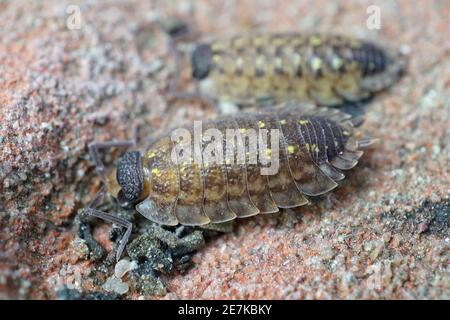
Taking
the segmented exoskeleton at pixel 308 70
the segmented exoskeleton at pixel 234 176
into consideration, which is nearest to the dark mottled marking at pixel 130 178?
the segmented exoskeleton at pixel 234 176

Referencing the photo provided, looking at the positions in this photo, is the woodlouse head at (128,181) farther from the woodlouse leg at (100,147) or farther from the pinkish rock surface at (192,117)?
the pinkish rock surface at (192,117)

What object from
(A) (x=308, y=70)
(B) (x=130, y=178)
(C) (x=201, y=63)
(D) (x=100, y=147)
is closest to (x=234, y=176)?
(B) (x=130, y=178)

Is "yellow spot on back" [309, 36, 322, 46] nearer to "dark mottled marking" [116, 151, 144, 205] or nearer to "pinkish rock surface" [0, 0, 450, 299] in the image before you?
"pinkish rock surface" [0, 0, 450, 299]

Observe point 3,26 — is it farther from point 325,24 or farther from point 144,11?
point 325,24

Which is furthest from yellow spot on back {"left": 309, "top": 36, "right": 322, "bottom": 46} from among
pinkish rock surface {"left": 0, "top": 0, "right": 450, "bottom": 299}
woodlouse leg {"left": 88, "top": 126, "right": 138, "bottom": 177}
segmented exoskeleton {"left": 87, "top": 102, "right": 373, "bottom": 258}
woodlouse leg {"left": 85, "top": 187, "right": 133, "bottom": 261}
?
woodlouse leg {"left": 85, "top": 187, "right": 133, "bottom": 261}

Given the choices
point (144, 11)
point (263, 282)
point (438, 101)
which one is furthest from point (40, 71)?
point (438, 101)
